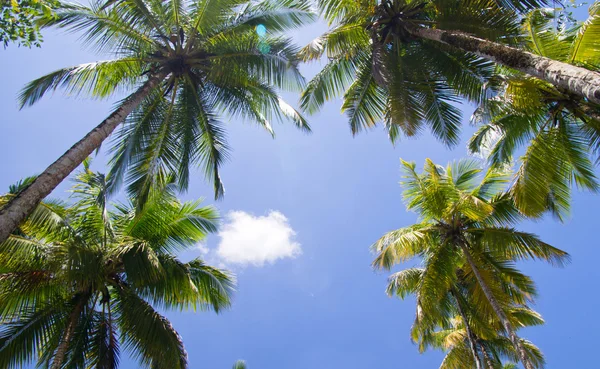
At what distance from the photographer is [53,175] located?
6184mm

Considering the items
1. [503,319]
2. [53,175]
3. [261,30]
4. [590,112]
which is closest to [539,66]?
[590,112]

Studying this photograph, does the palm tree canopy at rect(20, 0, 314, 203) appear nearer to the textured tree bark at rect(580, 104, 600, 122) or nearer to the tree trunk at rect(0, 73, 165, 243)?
the tree trunk at rect(0, 73, 165, 243)

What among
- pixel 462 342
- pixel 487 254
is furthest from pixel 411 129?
pixel 462 342

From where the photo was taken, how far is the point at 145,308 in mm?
9531

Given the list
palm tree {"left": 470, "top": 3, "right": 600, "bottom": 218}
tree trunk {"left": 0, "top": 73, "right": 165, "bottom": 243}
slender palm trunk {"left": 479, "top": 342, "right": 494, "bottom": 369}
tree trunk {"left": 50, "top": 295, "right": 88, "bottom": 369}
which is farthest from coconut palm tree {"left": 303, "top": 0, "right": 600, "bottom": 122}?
slender palm trunk {"left": 479, "top": 342, "right": 494, "bottom": 369}

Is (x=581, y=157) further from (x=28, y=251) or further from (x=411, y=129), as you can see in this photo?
(x=28, y=251)

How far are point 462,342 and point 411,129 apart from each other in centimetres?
1066

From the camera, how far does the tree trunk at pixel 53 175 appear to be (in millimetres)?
5191

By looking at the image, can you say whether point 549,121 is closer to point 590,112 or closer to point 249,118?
point 590,112

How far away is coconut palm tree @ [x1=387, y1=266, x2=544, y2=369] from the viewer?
11562mm

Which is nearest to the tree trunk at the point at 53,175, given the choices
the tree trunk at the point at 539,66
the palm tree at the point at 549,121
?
the tree trunk at the point at 539,66

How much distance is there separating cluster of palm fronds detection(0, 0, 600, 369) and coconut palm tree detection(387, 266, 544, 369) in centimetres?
9

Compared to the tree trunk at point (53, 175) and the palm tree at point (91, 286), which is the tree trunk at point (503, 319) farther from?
the tree trunk at point (53, 175)

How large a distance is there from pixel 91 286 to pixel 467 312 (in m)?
11.9
